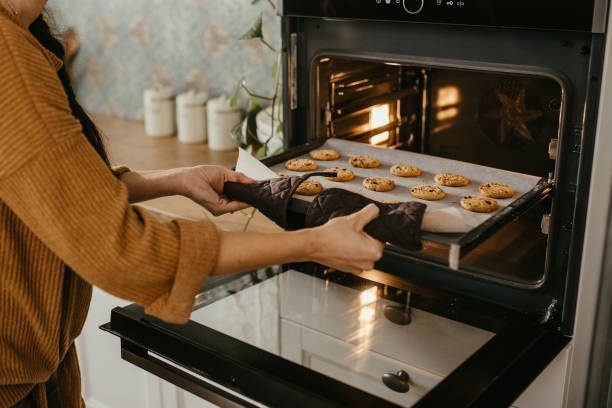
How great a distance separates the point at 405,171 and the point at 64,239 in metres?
0.74

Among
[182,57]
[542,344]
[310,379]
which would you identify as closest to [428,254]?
[542,344]

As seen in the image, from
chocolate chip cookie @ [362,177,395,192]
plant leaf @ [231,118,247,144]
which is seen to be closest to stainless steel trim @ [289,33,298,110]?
chocolate chip cookie @ [362,177,395,192]

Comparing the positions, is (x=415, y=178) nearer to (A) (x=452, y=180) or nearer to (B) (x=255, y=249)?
(A) (x=452, y=180)

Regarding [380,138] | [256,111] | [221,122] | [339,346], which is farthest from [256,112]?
[339,346]

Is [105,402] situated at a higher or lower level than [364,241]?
lower

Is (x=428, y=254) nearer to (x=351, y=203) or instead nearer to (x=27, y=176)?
(x=351, y=203)

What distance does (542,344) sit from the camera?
1.11 metres

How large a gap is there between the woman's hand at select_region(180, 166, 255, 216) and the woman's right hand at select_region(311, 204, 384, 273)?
0.27 meters

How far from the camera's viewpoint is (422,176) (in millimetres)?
1362

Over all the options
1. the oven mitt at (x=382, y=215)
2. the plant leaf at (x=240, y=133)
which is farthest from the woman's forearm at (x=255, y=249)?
the plant leaf at (x=240, y=133)

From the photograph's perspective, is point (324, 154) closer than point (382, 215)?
No

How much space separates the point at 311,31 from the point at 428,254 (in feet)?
1.59

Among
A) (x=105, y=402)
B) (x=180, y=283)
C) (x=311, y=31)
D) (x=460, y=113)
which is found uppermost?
(x=311, y=31)

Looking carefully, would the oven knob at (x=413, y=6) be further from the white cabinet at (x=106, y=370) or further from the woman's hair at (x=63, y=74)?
the white cabinet at (x=106, y=370)
